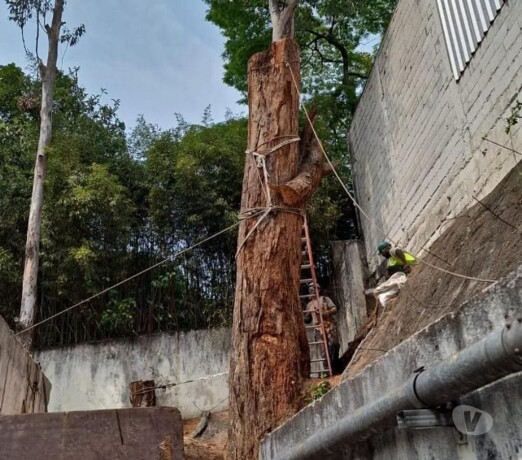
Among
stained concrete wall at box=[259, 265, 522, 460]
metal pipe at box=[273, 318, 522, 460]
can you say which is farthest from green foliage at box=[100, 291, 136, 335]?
metal pipe at box=[273, 318, 522, 460]

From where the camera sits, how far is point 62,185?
10.7m

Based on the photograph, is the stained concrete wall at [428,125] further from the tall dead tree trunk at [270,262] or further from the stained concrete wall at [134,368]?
the stained concrete wall at [134,368]

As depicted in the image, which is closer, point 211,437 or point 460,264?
point 460,264

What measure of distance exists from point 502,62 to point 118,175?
7996 mm

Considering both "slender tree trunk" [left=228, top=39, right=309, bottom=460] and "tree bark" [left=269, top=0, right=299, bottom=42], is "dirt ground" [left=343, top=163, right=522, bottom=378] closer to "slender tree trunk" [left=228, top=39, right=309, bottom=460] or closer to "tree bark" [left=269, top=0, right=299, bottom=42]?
"slender tree trunk" [left=228, top=39, right=309, bottom=460]

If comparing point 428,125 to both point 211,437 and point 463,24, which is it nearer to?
point 463,24

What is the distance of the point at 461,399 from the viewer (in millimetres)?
1922

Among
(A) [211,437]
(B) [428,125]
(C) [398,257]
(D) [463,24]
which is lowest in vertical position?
(A) [211,437]

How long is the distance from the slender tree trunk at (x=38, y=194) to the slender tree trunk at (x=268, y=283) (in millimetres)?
5541

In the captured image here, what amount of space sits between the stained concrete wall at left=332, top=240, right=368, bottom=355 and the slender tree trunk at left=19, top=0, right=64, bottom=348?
5.09 meters

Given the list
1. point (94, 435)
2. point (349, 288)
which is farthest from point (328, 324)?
point (94, 435)

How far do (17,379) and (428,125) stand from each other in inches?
208

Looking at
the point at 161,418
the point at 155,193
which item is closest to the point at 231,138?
the point at 155,193

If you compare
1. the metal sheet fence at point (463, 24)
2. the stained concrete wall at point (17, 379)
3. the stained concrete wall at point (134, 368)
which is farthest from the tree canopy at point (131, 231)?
the metal sheet fence at point (463, 24)
